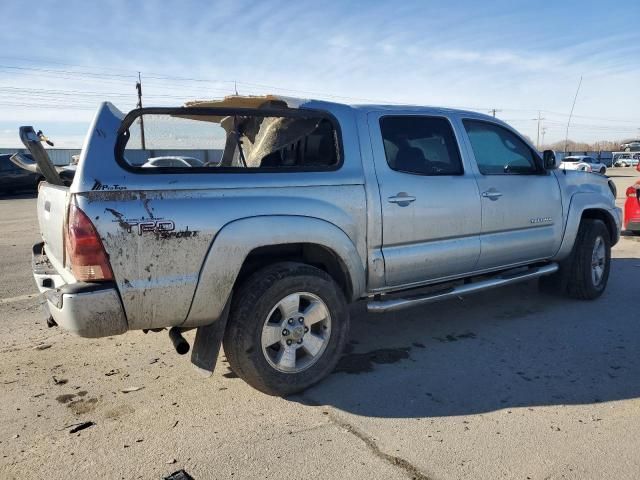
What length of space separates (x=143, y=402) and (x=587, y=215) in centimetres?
481

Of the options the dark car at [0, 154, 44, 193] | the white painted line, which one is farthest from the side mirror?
the dark car at [0, 154, 44, 193]

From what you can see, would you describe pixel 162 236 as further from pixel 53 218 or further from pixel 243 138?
pixel 243 138

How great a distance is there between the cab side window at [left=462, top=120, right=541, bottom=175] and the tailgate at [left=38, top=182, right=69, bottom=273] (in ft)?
10.7

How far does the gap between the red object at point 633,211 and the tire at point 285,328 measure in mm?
7542

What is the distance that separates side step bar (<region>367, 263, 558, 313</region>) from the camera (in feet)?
13.0

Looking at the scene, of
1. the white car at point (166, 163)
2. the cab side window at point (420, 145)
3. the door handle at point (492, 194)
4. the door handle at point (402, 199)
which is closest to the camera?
Answer: the white car at point (166, 163)

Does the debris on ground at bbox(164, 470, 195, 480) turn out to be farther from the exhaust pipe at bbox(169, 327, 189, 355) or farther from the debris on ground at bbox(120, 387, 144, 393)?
the debris on ground at bbox(120, 387, 144, 393)

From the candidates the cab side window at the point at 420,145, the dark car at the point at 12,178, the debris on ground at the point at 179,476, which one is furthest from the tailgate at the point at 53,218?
the dark car at the point at 12,178

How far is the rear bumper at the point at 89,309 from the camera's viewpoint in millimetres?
2908

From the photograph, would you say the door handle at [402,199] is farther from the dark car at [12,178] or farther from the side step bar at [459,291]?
the dark car at [12,178]

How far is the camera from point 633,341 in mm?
4477

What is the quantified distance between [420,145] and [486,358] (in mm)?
1753

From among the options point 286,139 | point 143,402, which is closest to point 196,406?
point 143,402

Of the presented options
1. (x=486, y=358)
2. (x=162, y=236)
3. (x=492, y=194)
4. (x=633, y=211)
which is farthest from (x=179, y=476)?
(x=633, y=211)
